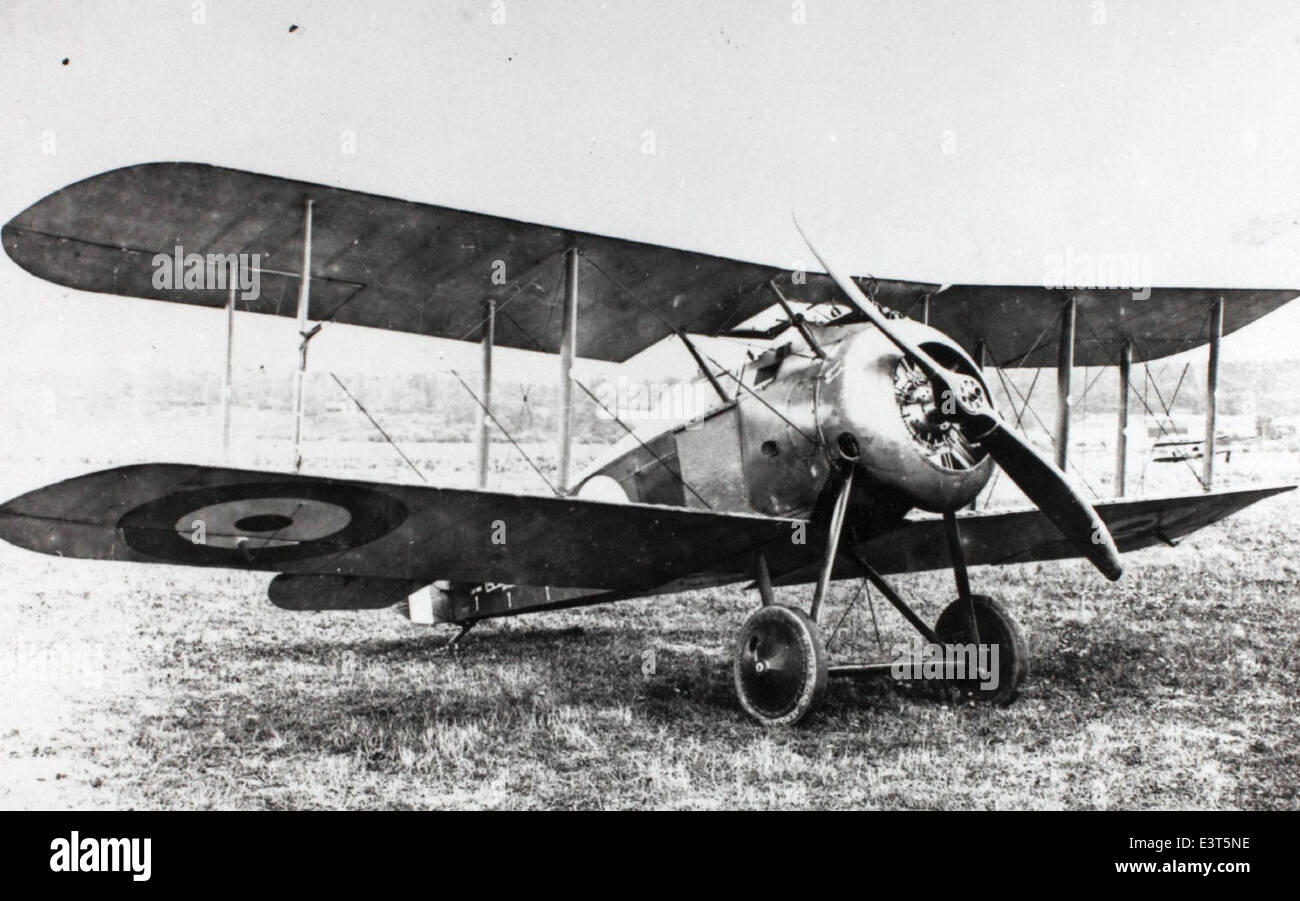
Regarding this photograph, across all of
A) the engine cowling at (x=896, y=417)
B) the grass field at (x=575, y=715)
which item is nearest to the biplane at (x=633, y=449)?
the engine cowling at (x=896, y=417)

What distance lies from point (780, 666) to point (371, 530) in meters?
2.37

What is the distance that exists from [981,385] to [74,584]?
309 inches

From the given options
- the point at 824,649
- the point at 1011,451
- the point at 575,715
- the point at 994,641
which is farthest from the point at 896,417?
the point at 575,715

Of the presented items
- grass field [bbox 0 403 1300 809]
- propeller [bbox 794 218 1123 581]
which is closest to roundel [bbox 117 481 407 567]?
grass field [bbox 0 403 1300 809]

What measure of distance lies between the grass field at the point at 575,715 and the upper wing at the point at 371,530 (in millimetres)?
435

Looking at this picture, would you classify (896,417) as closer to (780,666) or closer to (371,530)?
(780,666)

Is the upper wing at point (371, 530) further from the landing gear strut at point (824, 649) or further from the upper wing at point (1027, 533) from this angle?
the upper wing at point (1027, 533)

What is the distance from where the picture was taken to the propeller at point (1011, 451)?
5.16 m

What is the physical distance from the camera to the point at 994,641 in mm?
6398

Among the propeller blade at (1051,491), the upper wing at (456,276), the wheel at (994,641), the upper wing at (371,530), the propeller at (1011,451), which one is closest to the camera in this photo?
the upper wing at (371,530)

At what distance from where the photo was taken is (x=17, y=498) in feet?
12.0
